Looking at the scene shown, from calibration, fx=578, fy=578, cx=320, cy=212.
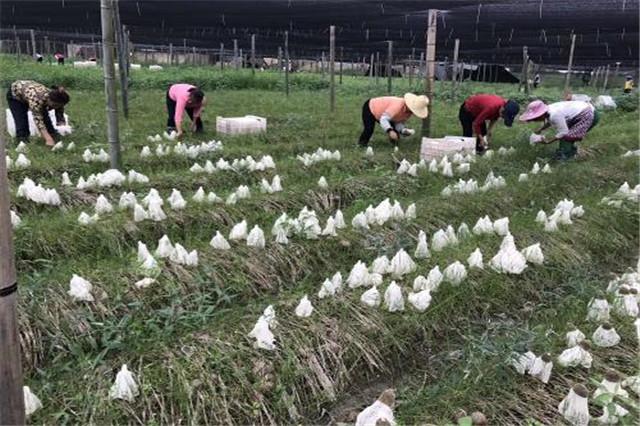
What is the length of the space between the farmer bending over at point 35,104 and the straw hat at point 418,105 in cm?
428

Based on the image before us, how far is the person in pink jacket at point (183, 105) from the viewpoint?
25.4ft

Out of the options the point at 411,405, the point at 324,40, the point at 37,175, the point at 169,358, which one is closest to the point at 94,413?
the point at 169,358

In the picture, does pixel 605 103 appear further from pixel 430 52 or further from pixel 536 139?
pixel 430 52

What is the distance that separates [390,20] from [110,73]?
7.90 metres

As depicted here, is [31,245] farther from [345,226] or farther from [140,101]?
[140,101]

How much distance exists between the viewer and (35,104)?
662 cm

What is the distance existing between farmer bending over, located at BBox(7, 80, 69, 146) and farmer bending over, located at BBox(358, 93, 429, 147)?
3.87 m

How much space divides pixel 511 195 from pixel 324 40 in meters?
12.3

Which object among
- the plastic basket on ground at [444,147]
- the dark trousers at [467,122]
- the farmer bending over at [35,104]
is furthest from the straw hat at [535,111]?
the farmer bending over at [35,104]

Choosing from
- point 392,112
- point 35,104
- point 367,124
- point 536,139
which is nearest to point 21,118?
point 35,104

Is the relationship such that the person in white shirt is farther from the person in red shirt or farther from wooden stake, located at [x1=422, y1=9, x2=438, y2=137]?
wooden stake, located at [x1=422, y1=9, x2=438, y2=137]

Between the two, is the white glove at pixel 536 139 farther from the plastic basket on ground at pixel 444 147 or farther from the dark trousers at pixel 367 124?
the dark trousers at pixel 367 124

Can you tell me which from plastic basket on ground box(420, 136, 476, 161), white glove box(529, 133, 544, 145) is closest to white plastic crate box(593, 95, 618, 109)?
white glove box(529, 133, 544, 145)

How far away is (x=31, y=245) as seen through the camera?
3949 millimetres
